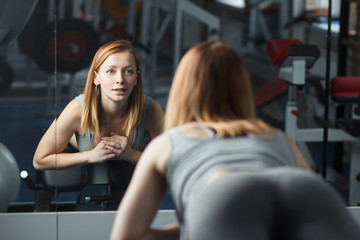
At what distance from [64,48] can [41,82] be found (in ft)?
0.62

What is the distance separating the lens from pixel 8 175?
2.69 metres

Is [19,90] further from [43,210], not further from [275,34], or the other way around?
[275,34]

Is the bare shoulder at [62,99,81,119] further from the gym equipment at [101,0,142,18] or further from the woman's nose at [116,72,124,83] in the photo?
the gym equipment at [101,0,142,18]

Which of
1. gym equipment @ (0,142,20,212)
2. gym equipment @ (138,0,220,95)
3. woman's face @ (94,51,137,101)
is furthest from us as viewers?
gym equipment @ (138,0,220,95)

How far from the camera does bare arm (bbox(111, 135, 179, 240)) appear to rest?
4.25 feet

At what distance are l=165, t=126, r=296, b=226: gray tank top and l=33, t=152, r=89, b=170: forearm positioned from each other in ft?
4.36

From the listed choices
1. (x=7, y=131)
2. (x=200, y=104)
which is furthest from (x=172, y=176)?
(x=7, y=131)

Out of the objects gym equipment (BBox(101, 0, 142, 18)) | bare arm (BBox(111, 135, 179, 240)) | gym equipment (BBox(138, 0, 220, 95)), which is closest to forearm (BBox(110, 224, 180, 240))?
bare arm (BBox(111, 135, 179, 240))

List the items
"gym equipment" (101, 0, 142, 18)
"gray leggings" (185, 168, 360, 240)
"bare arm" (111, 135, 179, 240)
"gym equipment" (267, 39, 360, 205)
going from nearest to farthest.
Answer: "gray leggings" (185, 168, 360, 240) < "bare arm" (111, 135, 179, 240) < "gym equipment" (267, 39, 360, 205) < "gym equipment" (101, 0, 142, 18)

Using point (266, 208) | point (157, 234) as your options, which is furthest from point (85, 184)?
point (266, 208)

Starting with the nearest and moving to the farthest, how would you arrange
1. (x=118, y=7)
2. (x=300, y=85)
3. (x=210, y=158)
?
1. (x=210, y=158)
2. (x=300, y=85)
3. (x=118, y=7)

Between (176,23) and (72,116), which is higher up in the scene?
(176,23)

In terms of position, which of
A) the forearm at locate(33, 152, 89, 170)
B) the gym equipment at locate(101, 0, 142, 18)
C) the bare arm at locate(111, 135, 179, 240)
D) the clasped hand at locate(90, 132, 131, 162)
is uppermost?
the gym equipment at locate(101, 0, 142, 18)

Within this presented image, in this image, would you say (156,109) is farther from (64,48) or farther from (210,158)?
(210,158)
